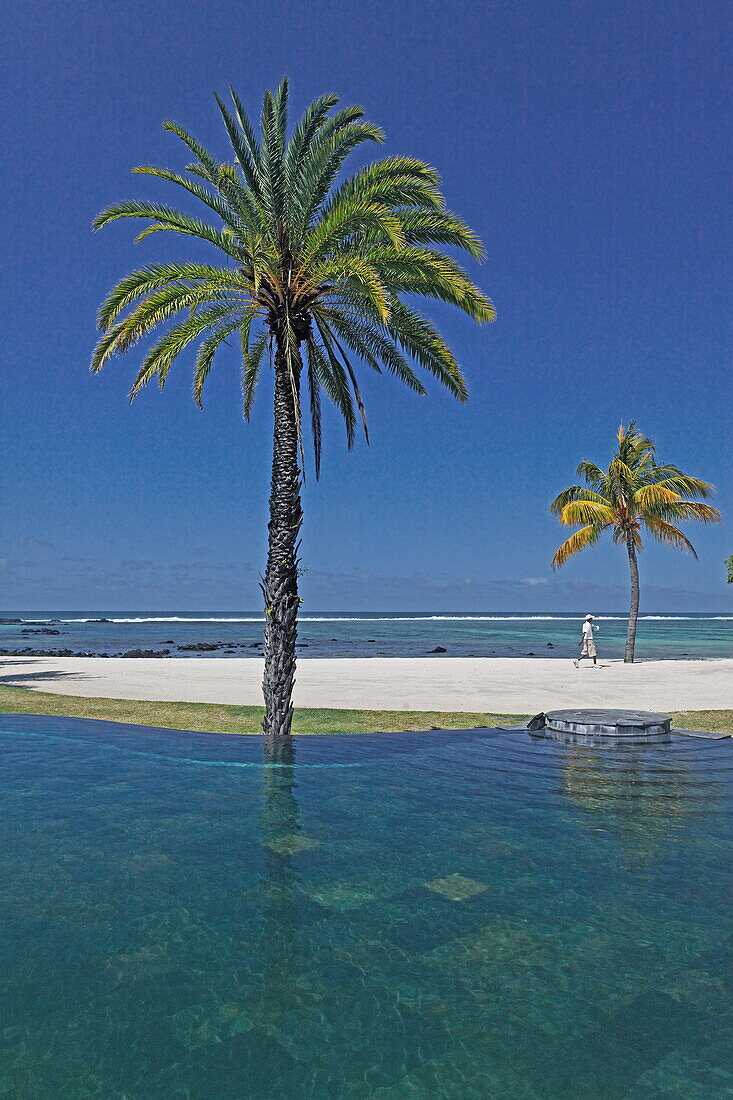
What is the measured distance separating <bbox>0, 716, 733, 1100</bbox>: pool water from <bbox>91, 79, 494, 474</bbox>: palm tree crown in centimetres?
664

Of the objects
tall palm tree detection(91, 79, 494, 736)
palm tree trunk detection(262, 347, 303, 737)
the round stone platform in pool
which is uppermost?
tall palm tree detection(91, 79, 494, 736)

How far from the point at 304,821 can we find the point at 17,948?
3.02 metres

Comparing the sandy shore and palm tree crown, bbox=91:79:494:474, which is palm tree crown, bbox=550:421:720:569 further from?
palm tree crown, bbox=91:79:494:474

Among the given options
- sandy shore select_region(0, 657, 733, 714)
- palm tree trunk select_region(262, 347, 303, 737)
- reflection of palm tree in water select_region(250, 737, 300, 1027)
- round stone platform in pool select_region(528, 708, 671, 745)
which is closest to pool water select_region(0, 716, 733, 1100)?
reflection of palm tree in water select_region(250, 737, 300, 1027)

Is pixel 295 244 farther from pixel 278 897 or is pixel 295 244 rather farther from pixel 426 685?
pixel 426 685

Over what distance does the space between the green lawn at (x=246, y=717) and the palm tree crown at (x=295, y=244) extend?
18.1 ft

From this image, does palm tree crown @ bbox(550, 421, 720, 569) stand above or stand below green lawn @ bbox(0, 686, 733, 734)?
above

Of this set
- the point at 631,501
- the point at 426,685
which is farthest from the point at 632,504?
the point at 426,685

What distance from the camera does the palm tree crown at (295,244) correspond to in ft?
37.0

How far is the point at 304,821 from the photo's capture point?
703 cm

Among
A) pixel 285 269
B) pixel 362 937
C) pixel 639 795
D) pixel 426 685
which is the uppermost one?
pixel 285 269

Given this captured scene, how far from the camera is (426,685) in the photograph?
22672 mm

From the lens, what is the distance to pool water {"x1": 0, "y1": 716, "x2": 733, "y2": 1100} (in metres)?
3.38

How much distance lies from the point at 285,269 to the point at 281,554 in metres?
4.62
